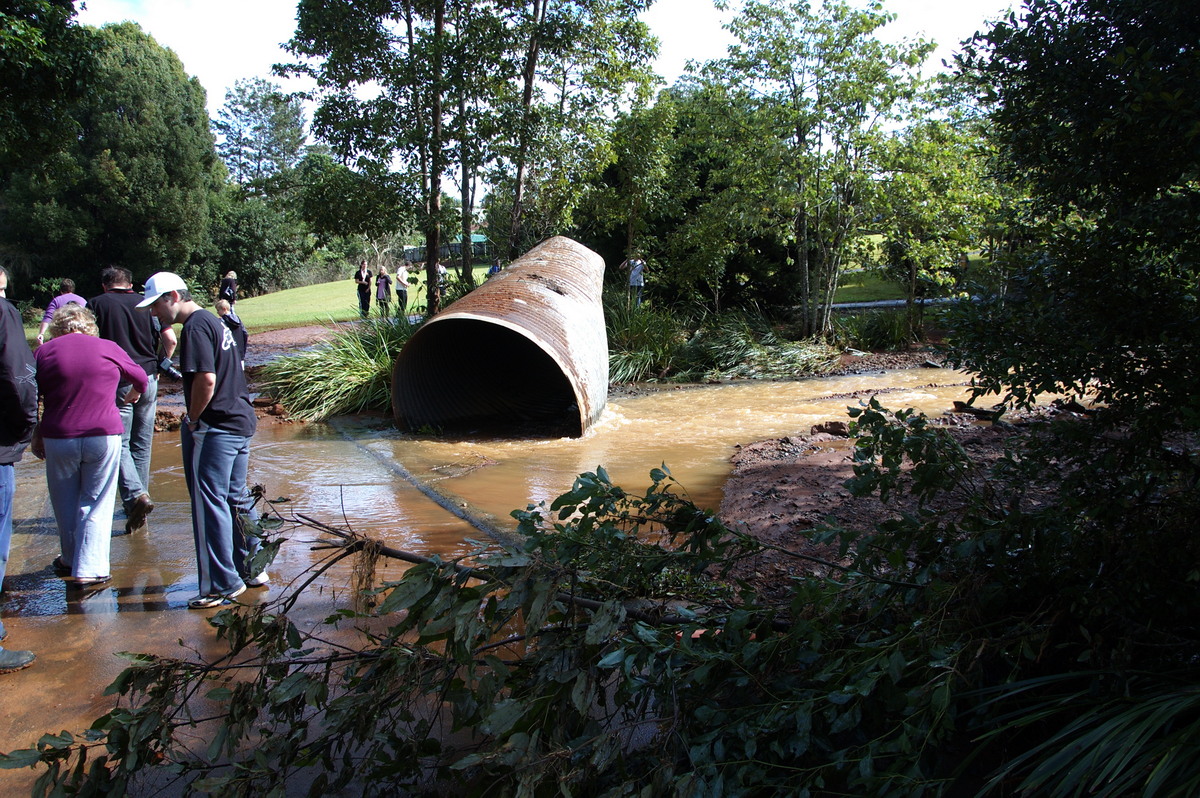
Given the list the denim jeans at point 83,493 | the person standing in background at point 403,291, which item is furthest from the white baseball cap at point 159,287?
the person standing in background at point 403,291

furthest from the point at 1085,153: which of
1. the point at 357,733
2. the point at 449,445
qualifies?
the point at 449,445

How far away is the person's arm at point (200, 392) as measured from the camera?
4734 mm

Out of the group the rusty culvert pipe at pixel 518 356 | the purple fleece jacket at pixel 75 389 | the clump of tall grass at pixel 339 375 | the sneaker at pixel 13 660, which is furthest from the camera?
the clump of tall grass at pixel 339 375

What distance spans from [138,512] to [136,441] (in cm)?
76

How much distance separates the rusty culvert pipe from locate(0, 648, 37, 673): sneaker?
527 centimetres

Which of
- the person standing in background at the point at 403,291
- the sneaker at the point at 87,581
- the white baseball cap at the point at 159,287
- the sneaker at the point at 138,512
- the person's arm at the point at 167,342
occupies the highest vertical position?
the person standing in background at the point at 403,291

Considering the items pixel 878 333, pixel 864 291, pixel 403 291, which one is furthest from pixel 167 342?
pixel 864 291

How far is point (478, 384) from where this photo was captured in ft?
37.9

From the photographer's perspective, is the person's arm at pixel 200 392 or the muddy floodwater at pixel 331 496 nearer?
the muddy floodwater at pixel 331 496

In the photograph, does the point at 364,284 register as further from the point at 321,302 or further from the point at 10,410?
the point at 10,410

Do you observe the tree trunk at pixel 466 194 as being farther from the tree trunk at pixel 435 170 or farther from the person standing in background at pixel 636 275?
the person standing in background at pixel 636 275

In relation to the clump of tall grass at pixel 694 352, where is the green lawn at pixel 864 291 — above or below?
above

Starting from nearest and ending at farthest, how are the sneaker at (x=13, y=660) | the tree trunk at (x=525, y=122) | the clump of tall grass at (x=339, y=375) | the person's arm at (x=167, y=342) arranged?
the sneaker at (x=13, y=660) < the person's arm at (x=167, y=342) < the clump of tall grass at (x=339, y=375) < the tree trunk at (x=525, y=122)

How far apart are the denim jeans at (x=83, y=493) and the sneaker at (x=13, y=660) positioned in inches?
37.0
